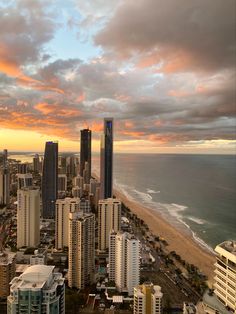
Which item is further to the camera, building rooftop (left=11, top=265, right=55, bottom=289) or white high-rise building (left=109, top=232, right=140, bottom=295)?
white high-rise building (left=109, top=232, right=140, bottom=295)

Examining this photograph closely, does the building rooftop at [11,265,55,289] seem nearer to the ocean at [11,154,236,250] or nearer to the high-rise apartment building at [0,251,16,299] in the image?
the high-rise apartment building at [0,251,16,299]

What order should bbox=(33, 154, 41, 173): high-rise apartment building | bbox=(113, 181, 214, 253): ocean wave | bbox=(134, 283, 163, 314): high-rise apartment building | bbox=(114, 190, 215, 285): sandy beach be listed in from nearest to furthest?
bbox=(134, 283, 163, 314): high-rise apartment building, bbox=(114, 190, 215, 285): sandy beach, bbox=(113, 181, 214, 253): ocean wave, bbox=(33, 154, 41, 173): high-rise apartment building

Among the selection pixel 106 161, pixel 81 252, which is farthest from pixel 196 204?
pixel 81 252

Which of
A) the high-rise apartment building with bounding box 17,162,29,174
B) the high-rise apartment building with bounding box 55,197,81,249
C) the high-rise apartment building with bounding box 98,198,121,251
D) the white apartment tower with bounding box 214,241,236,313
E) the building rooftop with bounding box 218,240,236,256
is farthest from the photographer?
the high-rise apartment building with bounding box 17,162,29,174

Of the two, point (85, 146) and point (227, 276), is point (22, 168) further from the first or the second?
point (227, 276)

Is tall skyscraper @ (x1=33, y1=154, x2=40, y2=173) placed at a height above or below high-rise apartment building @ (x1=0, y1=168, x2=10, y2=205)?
above

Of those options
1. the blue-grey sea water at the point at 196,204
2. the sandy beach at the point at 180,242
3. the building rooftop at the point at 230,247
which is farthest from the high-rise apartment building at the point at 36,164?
the building rooftop at the point at 230,247

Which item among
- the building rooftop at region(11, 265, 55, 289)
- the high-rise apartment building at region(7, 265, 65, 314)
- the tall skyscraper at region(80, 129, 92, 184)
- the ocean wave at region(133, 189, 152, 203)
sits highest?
the tall skyscraper at region(80, 129, 92, 184)

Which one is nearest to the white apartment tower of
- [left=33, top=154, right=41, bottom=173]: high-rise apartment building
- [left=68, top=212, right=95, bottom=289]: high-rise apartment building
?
[left=68, top=212, right=95, bottom=289]: high-rise apartment building
